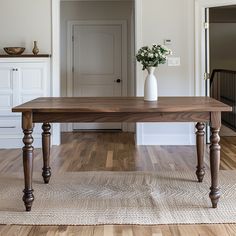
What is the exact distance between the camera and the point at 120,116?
2793mm

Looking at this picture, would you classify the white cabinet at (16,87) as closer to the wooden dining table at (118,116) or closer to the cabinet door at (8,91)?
the cabinet door at (8,91)

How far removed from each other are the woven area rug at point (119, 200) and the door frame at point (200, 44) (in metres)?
1.95

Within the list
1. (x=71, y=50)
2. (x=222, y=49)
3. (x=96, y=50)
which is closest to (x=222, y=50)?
(x=222, y=49)

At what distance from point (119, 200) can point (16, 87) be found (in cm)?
293

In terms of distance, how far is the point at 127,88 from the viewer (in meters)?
7.15

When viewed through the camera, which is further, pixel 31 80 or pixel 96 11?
pixel 96 11

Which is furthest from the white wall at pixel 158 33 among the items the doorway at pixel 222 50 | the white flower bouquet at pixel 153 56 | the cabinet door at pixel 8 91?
the doorway at pixel 222 50

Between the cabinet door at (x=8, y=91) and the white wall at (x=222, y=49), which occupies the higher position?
the white wall at (x=222, y=49)

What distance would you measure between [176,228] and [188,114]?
80 centimetres

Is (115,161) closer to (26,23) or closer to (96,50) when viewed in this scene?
(26,23)

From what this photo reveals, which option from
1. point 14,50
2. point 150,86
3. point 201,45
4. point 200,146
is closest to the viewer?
point 150,86

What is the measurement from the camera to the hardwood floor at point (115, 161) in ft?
8.04

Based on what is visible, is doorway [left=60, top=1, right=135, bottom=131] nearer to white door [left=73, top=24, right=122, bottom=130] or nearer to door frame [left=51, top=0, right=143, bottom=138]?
white door [left=73, top=24, right=122, bottom=130]

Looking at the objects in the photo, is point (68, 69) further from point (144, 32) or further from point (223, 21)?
point (223, 21)
